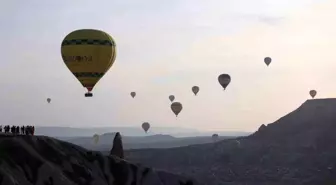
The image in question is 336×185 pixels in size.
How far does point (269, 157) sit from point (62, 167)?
13683cm

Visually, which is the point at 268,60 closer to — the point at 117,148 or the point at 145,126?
the point at 145,126

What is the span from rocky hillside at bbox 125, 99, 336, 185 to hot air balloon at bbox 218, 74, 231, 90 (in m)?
29.0

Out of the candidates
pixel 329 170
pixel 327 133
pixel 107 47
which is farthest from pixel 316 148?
pixel 107 47

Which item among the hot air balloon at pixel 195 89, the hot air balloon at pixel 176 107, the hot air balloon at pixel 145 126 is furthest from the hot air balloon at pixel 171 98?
the hot air balloon at pixel 176 107

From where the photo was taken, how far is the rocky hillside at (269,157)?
141 m

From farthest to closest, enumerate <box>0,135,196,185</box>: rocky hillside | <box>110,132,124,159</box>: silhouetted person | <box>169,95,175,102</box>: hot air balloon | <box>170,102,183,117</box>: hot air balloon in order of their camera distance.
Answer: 1. <box>169,95,175,102</box>: hot air balloon
2. <box>170,102,183,117</box>: hot air balloon
3. <box>110,132,124,159</box>: silhouetted person
4. <box>0,135,196,185</box>: rocky hillside

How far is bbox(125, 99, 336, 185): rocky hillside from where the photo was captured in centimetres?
14062

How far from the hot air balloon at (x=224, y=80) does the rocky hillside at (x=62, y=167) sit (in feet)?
227

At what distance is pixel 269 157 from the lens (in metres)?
166

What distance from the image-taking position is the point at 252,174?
146125mm

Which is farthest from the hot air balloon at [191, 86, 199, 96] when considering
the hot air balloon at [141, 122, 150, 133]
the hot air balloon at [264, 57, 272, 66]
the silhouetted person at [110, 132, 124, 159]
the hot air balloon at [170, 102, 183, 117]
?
the silhouetted person at [110, 132, 124, 159]

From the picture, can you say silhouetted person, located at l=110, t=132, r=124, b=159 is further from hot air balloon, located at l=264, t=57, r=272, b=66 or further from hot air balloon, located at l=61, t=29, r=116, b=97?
hot air balloon, located at l=264, t=57, r=272, b=66

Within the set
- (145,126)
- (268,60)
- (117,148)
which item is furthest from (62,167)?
(145,126)

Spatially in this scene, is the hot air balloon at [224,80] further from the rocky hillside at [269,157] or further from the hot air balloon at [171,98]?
the hot air balloon at [171,98]
